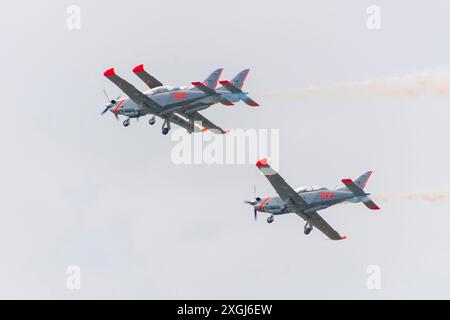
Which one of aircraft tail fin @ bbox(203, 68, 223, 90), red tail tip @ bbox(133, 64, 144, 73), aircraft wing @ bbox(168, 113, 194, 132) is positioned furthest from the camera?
aircraft wing @ bbox(168, 113, 194, 132)

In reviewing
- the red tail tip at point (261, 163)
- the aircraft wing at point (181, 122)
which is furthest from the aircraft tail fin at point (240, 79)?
the aircraft wing at point (181, 122)

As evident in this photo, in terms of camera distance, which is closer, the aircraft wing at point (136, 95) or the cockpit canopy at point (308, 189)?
the cockpit canopy at point (308, 189)

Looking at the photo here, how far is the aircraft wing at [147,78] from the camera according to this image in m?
103

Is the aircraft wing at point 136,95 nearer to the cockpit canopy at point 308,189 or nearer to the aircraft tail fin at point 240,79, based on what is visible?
the aircraft tail fin at point 240,79

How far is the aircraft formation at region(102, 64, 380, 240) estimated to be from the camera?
98.0 metres

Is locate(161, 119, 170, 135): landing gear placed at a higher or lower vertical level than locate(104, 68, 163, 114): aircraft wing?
lower

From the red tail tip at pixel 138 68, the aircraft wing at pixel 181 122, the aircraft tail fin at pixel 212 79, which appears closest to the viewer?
the aircraft tail fin at pixel 212 79

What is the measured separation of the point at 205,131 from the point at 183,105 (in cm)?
569

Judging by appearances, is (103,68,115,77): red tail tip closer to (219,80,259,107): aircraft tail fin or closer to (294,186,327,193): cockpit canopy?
(219,80,259,107): aircraft tail fin

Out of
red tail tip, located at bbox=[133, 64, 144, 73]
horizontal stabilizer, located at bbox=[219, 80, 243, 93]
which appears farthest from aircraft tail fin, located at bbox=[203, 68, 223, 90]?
red tail tip, located at bbox=[133, 64, 144, 73]

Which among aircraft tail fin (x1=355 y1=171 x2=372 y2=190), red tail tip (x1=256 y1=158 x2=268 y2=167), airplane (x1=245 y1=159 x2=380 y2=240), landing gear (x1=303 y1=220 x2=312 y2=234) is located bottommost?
landing gear (x1=303 y1=220 x2=312 y2=234)
